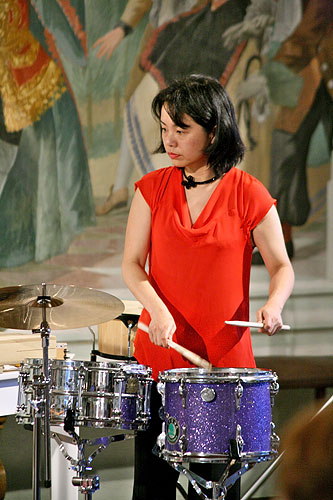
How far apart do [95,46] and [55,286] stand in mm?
2512

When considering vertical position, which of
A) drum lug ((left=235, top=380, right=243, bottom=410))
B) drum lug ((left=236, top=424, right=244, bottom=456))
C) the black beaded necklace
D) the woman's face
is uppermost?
the woman's face

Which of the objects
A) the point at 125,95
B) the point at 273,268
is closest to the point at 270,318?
the point at 273,268

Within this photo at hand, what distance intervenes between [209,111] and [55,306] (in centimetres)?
83

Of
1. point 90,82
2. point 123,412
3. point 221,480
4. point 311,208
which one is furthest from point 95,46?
Answer: point 221,480

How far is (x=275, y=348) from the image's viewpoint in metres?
4.64

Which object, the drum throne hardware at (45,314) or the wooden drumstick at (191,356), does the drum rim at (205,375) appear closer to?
the wooden drumstick at (191,356)

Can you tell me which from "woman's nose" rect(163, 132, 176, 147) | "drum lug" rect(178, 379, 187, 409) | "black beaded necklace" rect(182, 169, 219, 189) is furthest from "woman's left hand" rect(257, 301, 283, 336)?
"woman's nose" rect(163, 132, 176, 147)

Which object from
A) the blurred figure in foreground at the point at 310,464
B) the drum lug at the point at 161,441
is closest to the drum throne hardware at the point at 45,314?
the drum lug at the point at 161,441

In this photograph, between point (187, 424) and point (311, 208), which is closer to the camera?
point (187, 424)

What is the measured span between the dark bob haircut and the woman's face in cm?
1

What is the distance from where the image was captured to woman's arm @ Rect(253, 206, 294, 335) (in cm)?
188

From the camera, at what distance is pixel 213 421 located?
5.96 feet

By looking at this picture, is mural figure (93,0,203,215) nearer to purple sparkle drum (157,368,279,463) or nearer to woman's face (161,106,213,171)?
woman's face (161,106,213,171)

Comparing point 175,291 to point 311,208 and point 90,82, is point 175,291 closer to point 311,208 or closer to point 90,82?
point 90,82
